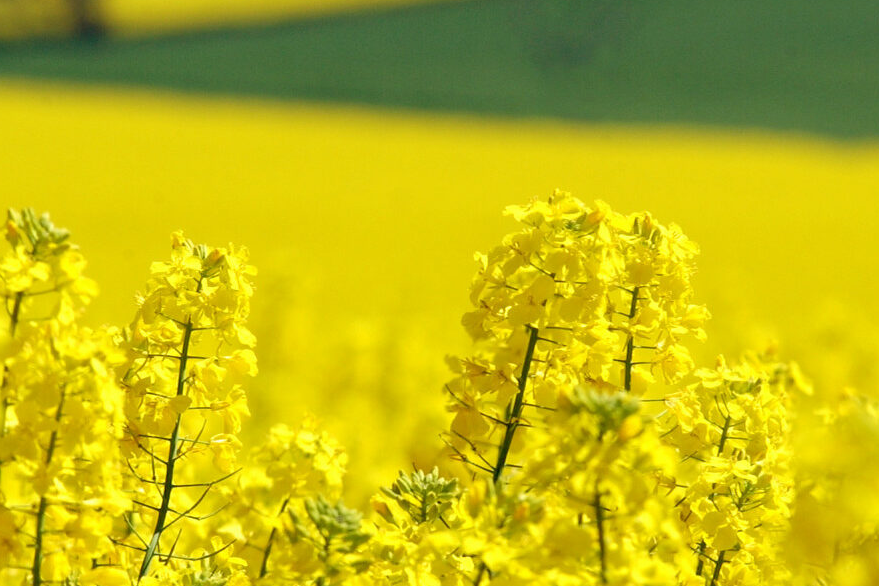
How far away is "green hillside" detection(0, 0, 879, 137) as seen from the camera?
150 ft

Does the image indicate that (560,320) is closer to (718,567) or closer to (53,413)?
(718,567)

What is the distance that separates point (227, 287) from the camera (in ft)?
7.34

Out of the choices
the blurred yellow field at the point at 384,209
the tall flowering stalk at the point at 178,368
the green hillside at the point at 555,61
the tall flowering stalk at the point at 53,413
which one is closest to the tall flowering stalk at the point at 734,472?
the tall flowering stalk at the point at 178,368

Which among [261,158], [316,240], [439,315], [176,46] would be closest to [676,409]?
[439,315]

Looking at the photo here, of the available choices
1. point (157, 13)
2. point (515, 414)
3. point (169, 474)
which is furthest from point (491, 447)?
point (157, 13)

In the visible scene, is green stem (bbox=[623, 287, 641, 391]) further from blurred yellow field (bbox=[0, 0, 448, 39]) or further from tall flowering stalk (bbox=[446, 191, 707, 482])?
blurred yellow field (bbox=[0, 0, 448, 39])

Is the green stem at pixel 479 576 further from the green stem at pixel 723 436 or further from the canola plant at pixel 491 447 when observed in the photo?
the green stem at pixel 723 436

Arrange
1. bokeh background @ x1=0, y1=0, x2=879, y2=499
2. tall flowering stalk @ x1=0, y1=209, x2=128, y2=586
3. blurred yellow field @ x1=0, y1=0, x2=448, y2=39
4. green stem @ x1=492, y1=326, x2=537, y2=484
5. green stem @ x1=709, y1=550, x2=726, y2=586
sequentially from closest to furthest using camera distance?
tall flowering stalk @ x1=0, y1=209, x2=128, y2=586 < green stem @ x1=492, y1=326, x2=537, y2=484 < green stem @ x1=709, y1=550, x2=726, y2=586 < bokeh background @ x1=0, y1=0, x2=879, y2=499 < blurred yellow field @ x1=0, y1=0, x2=448, y2=39

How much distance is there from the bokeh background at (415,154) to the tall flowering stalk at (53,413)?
908 millimetres

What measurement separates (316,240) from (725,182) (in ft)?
47.9

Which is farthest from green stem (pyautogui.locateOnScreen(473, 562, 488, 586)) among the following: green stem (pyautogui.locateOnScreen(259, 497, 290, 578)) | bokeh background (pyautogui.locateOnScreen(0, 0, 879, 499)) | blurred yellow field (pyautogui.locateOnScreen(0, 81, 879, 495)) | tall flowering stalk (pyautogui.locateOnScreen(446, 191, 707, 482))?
blurred yellow field (pyautogui.locateOnScreen(0, 81, 879, 495))

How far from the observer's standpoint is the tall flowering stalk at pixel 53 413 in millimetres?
1771

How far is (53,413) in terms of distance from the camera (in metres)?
1.79

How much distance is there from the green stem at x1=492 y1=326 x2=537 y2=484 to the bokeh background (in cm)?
49
